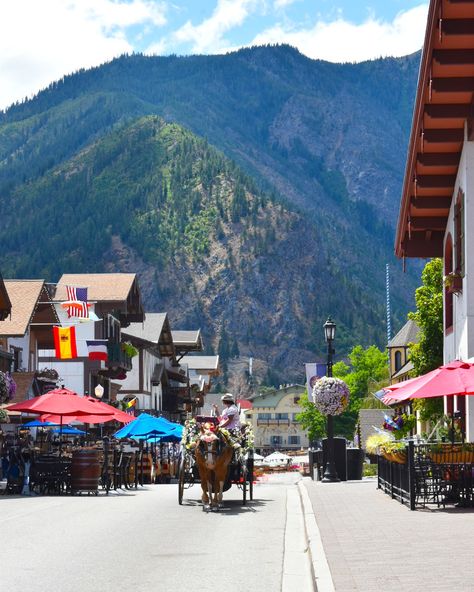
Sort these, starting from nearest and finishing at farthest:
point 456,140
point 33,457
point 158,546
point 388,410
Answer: point 158,546
point 456,140
point 33,457
point 388,410

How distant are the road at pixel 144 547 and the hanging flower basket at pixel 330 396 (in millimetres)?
12278

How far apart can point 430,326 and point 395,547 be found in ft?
107

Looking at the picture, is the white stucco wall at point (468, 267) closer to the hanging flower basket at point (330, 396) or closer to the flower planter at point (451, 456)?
the flower planter at point (451, 456)

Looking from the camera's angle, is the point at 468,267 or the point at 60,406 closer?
the point at 468,267

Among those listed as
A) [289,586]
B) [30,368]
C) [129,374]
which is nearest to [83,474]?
[289,586]

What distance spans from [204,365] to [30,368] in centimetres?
7738

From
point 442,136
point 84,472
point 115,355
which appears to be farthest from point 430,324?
point 115,355

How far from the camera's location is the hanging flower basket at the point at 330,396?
36.8 m

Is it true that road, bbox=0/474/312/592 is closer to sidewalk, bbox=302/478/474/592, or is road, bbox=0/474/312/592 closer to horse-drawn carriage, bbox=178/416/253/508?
horse-drawn carriage, bbox=178/416/253/508

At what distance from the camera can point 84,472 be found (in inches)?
1160

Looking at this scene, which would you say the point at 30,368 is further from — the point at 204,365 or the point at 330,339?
the point at 204,365

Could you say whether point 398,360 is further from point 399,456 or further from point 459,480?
point 459,480

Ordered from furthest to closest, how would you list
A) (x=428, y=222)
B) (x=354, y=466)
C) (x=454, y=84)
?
(x=354, y=466) < (x=428, y=222) < (x=454, y=84)

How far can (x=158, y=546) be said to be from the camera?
1579cm
